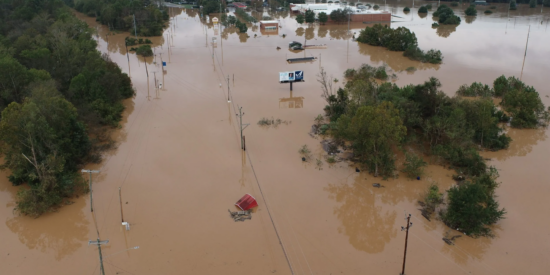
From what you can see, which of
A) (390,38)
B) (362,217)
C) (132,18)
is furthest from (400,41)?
(132,18)

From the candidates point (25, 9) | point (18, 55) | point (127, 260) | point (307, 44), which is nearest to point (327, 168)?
point (127, 260)

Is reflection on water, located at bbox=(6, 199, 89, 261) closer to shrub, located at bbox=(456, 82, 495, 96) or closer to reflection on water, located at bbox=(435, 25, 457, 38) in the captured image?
shrub, located at bbox=(456, 82, 495, 96)

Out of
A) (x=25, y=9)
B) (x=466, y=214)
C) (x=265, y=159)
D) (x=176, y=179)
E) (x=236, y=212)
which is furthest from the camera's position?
(x=25, y=9)

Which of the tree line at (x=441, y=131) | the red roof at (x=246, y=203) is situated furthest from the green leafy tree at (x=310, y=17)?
the red roof at (x=246, y=203)

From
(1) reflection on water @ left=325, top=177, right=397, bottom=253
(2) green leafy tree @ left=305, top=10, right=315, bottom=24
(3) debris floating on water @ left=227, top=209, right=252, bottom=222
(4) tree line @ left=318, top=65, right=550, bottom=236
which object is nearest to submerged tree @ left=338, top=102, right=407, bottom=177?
(4) tree line @ left=318, top=65, right=550, bottom=236

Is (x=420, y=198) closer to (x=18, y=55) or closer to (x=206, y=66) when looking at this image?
(x=206, y=66)

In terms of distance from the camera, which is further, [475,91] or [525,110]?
[475,91]

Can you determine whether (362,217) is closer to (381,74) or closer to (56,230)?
(56,230)
